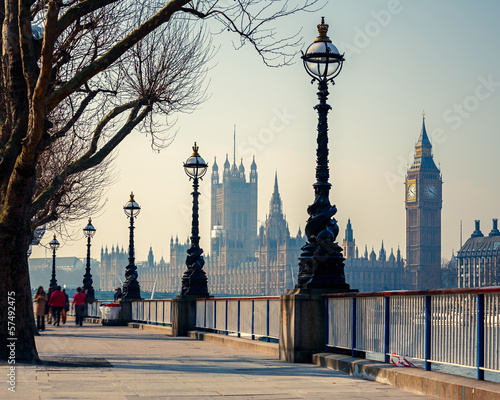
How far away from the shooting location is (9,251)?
497 inches

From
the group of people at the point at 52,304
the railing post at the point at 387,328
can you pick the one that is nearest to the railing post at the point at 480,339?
the railing post at the point at 387,328

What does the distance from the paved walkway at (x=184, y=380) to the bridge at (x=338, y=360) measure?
1 cm

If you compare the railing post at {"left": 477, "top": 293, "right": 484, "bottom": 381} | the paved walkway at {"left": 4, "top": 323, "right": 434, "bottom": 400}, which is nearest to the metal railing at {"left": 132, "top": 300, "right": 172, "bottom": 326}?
the paved walkway at {"left": 4, "top": 323, "right": 434, "bottom": 400}

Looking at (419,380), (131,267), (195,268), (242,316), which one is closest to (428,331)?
(419,380)

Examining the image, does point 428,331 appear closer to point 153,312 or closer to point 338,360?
point 338,360

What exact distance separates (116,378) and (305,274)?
3.99 meters

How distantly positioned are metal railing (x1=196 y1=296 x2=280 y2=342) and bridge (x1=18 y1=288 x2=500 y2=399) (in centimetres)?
10

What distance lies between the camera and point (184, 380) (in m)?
10.9

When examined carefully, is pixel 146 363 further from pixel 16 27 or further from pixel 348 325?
pixel 16 27

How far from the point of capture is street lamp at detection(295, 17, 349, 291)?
13703 millimetres

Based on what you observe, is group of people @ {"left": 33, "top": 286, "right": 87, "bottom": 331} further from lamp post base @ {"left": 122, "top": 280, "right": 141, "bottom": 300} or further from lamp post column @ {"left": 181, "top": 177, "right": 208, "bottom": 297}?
lamp post column @ {"left": 181, "top": 177, "right": 208, "bottom": 297}

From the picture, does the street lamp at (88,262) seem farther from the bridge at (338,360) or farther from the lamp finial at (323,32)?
the lamp finial at (323,32)

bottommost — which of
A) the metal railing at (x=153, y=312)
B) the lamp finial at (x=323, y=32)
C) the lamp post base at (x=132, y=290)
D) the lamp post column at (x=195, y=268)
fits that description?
the metal railing at (x=153, y=312)

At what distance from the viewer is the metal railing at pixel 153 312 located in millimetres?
27219
